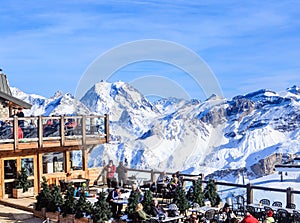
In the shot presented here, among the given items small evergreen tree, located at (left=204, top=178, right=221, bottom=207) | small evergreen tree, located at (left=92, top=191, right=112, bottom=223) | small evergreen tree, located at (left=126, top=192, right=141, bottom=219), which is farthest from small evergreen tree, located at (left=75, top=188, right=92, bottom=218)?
small evergreen tree, located at (left=204, top=178, right=221, bottom=207)

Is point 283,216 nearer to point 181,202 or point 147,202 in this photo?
point 181,202

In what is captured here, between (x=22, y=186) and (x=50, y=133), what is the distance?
7.09ft

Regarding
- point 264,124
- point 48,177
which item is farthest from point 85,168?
point 264,124

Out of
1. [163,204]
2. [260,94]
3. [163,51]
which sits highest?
[260,94]

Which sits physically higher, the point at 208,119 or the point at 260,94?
the point at 260,94

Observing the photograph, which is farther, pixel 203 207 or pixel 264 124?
pixel 264 124

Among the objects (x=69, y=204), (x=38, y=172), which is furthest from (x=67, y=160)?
(x=69, y=204)

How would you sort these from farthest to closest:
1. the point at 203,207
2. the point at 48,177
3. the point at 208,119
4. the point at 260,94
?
the point at 260,94, the point at 208,119, the point at 48,177, the point at 203,207

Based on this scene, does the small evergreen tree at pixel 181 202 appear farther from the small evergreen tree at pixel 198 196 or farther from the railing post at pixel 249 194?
the railing post at pixel 249 194

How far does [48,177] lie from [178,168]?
16.2ft

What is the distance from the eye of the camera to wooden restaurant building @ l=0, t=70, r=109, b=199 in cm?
1722

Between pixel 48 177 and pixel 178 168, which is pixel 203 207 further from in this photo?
pixel 48 177

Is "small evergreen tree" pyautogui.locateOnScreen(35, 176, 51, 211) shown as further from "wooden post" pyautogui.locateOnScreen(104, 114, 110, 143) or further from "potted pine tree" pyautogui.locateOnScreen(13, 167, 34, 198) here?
"wooden post" pyautogui.locateOnScreen(104, 114, 110, 143)

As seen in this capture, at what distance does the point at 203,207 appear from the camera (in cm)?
1377
